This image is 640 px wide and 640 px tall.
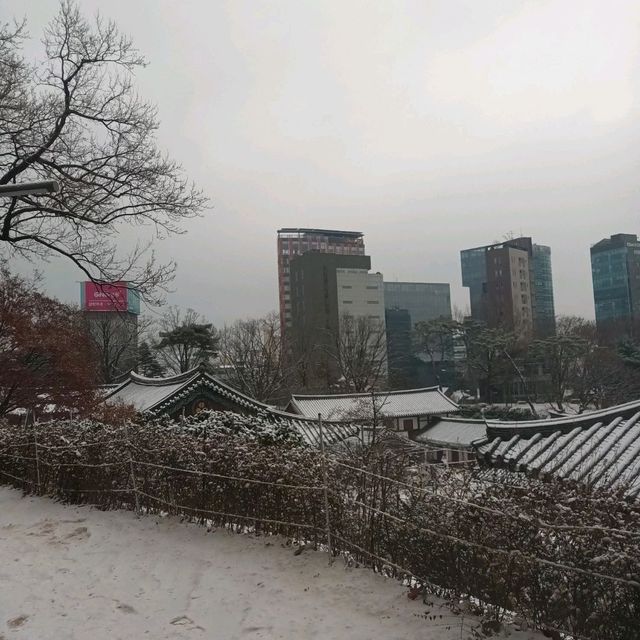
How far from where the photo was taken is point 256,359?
33.7 meters

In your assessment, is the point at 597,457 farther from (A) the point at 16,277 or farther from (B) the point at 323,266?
(B) the point at 323,266

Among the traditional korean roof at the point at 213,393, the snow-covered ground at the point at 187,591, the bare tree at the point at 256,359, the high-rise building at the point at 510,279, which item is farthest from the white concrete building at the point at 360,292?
the snow-covered ground at the point at 187,591

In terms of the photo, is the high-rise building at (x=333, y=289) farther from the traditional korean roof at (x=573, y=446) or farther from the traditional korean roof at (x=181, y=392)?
the traditional korean roof at (x=573, y=446)

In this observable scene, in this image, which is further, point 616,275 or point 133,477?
point 616,275

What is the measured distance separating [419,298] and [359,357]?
34.8 m

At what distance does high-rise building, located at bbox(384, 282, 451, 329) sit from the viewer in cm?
6838

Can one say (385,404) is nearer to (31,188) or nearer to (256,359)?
(256,359)

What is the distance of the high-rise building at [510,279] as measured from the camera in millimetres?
59594

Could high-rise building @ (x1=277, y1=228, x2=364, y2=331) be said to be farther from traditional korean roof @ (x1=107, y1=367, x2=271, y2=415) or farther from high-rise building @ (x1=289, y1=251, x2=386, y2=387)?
traditional korean roof @ (x1=107, y1=367, x2=271, y2=415)

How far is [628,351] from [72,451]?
36027 mm

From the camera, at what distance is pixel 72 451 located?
8.41 meters

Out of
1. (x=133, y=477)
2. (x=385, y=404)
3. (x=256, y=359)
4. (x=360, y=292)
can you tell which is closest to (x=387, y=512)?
(x=133, y=477)

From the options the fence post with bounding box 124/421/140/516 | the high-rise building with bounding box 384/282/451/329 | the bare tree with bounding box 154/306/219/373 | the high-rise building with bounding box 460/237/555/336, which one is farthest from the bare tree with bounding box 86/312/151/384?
the high-rise building with bounding box 384/282/451/329

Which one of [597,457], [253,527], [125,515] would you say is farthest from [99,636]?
[597,457]
